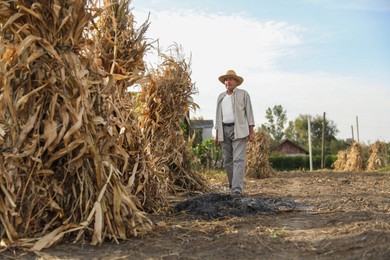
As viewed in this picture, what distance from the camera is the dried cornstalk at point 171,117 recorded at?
340 inches

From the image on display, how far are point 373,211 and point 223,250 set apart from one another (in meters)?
2.69

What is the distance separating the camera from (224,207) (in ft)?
19.7

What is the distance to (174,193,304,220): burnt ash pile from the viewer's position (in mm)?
5768

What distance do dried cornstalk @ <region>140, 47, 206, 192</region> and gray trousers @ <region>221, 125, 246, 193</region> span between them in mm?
1014

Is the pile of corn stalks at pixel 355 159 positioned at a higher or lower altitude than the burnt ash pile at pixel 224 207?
higher

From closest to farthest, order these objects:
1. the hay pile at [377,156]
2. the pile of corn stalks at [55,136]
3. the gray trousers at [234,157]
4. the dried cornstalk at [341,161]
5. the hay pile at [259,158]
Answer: the pile of corn stalks at [55,136] → the gray trousers at [234,157] → the hay pile at [259,158] → the hay pile at [377,156] → the dried cornstalk at [341,161]

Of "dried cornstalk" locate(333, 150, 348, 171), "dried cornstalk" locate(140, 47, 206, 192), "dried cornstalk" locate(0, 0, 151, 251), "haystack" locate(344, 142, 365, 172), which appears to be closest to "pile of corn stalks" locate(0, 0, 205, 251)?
"dried cornstalk" locate(0, 0, 151, 251)

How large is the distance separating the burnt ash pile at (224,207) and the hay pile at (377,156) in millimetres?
15572

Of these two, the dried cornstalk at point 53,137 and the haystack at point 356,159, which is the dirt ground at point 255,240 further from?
the haystack at point 356,159

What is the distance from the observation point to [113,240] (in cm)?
418

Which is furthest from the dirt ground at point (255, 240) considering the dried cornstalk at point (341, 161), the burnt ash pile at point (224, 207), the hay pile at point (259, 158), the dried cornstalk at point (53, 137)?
the dried cornstalk at point (341, 161)

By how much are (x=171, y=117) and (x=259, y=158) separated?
6.81 meters

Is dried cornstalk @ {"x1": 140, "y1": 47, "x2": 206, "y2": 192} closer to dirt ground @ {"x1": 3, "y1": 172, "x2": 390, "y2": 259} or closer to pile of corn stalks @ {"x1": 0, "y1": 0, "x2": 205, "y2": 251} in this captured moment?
dirt ground @ {"x1": 3, "y1": 172, "x2": 390, "y2": 259}

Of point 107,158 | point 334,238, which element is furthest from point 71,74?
point 334,238
